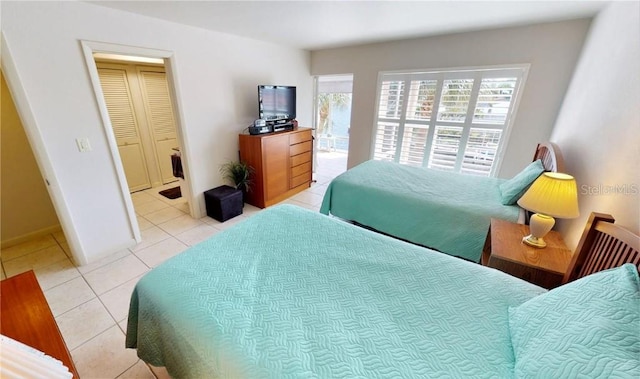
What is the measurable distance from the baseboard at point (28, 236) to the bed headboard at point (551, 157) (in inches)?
191

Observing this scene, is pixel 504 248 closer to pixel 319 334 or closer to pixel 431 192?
pixel 431 192

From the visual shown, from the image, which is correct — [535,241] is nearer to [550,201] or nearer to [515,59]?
[550,201]

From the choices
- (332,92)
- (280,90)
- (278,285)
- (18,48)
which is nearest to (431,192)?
(278,285)

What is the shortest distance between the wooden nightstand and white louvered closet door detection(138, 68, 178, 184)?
415cm

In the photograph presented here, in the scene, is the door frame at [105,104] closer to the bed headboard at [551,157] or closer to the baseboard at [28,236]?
the baseboard at [28,236]

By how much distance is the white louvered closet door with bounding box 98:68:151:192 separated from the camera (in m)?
3.37

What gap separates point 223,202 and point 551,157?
130 inches

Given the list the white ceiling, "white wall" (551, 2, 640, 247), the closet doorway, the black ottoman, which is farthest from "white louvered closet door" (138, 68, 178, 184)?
"white wall" (551, 2, 640, 247)

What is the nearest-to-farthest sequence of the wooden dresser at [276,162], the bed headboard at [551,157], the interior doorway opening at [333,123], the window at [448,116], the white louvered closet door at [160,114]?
the bed headboard at [551,157]
the window at [448,116]
the wooden dresser at [276,162]
the white louvered closet door at [160,114]
the interior doorway opening at [333,123]

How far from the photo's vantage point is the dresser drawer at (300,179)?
12.9ft

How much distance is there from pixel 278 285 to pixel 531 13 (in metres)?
3.22

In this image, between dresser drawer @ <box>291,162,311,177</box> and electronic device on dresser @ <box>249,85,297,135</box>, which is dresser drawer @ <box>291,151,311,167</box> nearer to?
dresser drawer @ <box>291,162,311,177</box>

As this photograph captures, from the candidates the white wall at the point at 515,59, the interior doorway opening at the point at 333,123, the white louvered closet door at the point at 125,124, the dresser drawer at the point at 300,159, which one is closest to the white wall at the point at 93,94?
the dresser drawer at the point at 300,159

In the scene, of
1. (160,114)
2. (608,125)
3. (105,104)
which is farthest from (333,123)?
(608,125)
